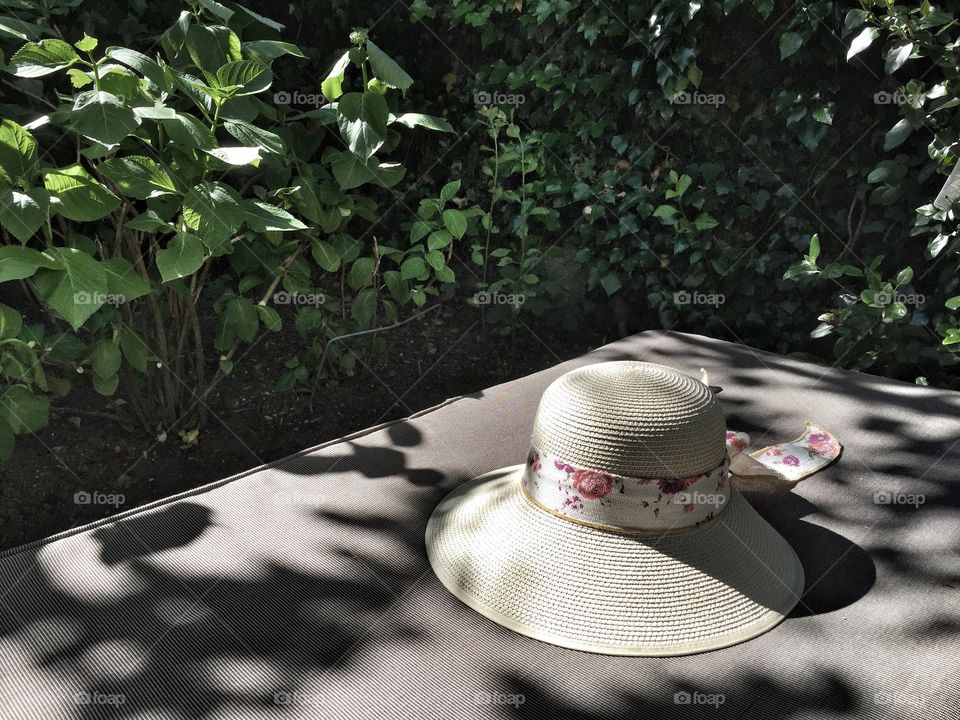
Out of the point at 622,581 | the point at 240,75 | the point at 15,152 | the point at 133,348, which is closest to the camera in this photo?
the point at 622,581

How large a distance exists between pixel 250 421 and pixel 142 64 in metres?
1.25

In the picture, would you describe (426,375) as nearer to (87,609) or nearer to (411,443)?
(411,443)

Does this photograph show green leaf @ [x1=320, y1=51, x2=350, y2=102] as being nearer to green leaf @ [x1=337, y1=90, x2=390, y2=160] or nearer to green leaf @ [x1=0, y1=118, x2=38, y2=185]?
green leaf @ [x1=337, y1=90, x2=390, y2=160]

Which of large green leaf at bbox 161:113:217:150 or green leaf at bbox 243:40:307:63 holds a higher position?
green leaf at bbox 243:40:307:63

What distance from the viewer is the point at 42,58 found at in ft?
5.74

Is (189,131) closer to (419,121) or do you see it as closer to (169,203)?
(169,203)

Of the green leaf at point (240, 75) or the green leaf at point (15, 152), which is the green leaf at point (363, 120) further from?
the green leaf at point (15, 152)

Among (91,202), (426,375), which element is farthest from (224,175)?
(426,375)

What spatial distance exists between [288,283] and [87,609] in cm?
134

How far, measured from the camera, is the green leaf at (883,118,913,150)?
2.30 metres

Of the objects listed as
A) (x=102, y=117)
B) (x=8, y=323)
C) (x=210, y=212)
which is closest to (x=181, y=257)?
(x=210, y=212)

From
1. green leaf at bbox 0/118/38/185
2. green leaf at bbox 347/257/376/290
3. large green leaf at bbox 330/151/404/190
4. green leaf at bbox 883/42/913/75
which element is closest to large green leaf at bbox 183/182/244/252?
green leaf at bbox 0/118/38/185

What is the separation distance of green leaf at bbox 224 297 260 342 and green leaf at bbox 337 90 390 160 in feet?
1.99

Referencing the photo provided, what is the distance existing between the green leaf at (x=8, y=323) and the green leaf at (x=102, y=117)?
0.56 m
